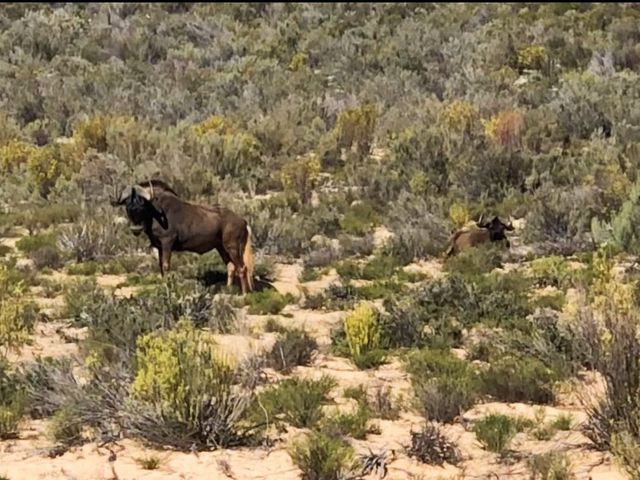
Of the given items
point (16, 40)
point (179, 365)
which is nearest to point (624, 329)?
point (179, 365)

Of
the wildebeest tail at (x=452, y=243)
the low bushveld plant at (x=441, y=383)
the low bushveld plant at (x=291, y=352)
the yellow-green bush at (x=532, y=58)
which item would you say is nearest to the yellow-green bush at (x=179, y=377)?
the low bushveld plant at (x=441, y=383)

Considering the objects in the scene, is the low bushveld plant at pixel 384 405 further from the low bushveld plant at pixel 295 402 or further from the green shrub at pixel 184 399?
the green shrub at pixel 184 399

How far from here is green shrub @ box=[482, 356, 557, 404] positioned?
7.76 metres

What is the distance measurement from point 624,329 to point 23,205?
35.0 feet

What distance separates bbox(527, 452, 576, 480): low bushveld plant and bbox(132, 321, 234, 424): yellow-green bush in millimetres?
2137

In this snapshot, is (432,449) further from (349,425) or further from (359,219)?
(359,219)

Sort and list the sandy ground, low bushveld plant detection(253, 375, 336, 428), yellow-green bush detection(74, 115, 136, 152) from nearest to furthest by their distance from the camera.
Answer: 1. the sandy ground
2. low bushveld plant detection(253, 375, 336, 428)
3. yellow-green bush detection(74, 115, 136, 152)

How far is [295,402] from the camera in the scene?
7.44 meters

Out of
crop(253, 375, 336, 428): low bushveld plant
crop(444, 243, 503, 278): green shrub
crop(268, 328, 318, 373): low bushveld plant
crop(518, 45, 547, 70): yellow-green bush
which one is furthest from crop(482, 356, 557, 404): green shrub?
crop(518, 45, 547, 70): yellow-green bush

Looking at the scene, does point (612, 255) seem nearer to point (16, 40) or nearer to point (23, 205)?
point (23, 205)

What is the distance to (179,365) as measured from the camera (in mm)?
6637

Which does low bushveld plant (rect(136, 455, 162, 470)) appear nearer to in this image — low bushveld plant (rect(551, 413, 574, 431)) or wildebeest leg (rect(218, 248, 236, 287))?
low bushveld plant (rect(551, 413, 574, 431))

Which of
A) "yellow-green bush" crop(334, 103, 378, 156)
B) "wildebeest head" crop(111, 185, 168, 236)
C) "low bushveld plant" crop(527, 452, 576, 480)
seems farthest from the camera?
"yellow-green bush" crop(334, 103, 378, 156)

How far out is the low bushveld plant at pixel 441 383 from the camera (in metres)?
7.36
